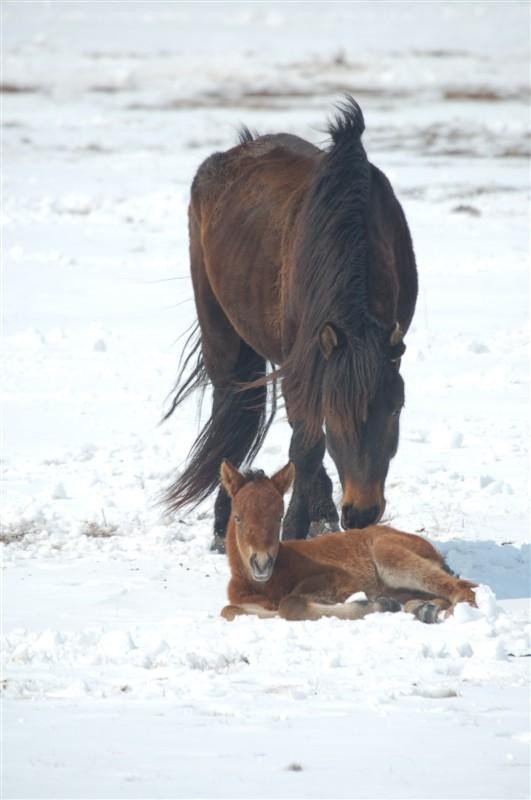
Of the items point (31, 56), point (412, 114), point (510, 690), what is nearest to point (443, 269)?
point (510, 690)

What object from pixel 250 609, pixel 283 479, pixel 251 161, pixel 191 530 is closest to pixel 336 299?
pixel 283 479

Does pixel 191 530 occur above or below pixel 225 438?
below

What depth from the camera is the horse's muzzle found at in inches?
241

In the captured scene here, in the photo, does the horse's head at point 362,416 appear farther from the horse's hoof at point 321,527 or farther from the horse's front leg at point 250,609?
the horse's hoof at point 321,527

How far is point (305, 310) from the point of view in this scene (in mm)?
6566

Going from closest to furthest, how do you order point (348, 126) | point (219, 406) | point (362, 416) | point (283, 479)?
point (362, 416) < point (283, 479) < point (348, 126) < point (219, 406)

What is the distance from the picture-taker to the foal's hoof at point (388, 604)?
5.84 metres

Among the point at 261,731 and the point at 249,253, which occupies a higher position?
the point at 249,253

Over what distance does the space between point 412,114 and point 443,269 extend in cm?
Result: 1677

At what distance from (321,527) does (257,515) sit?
170cm

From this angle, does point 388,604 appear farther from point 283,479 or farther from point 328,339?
point 328,339

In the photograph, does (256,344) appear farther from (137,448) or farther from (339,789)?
(339,789)

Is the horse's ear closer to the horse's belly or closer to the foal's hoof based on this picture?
the foal's hoof

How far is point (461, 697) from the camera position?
190 inches
